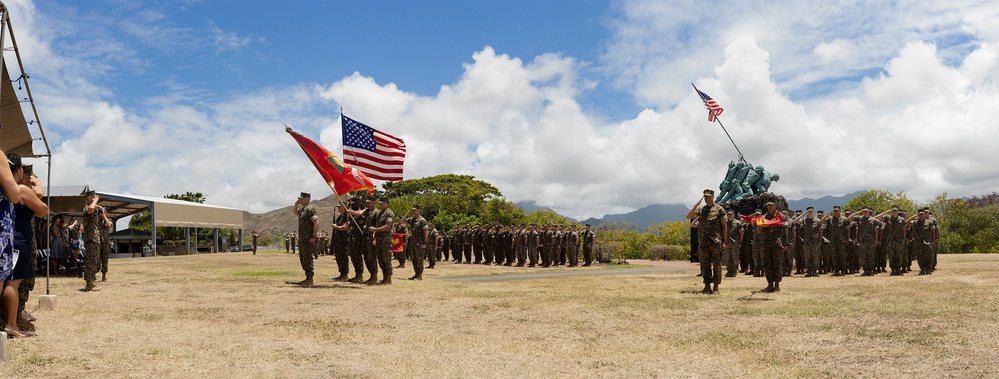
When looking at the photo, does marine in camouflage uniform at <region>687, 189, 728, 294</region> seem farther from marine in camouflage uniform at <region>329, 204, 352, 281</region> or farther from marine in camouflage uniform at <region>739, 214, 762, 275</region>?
marine in camouflage uniform at <region>329, 204, 352, 281</region>

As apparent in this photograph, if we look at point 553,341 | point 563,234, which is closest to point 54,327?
point 553,341

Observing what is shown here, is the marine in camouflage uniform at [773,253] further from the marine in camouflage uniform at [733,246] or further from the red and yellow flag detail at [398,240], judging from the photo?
the red and yellow flag detail at [398,240]

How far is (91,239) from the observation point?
12.0 meters

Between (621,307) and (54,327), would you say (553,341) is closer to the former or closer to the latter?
(621,307)

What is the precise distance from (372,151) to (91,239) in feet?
19.4

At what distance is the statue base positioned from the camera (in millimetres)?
25500

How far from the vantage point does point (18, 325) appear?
660cm

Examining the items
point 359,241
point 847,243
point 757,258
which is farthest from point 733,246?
point 359,241

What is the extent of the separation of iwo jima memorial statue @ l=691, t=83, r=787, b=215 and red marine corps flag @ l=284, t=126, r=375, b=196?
16916 mm

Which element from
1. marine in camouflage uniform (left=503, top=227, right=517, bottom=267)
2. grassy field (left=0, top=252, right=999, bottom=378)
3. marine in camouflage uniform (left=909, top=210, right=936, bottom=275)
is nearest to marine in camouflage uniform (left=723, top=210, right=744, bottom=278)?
marine in camouflage uniform (left=909, top=210, right=936, bottom=275)

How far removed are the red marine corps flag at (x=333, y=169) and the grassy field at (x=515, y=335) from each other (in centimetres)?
291

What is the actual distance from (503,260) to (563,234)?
3689 millimetres

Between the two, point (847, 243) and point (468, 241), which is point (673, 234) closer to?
point (468, 241)

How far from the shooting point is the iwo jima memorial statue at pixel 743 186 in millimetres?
26069
